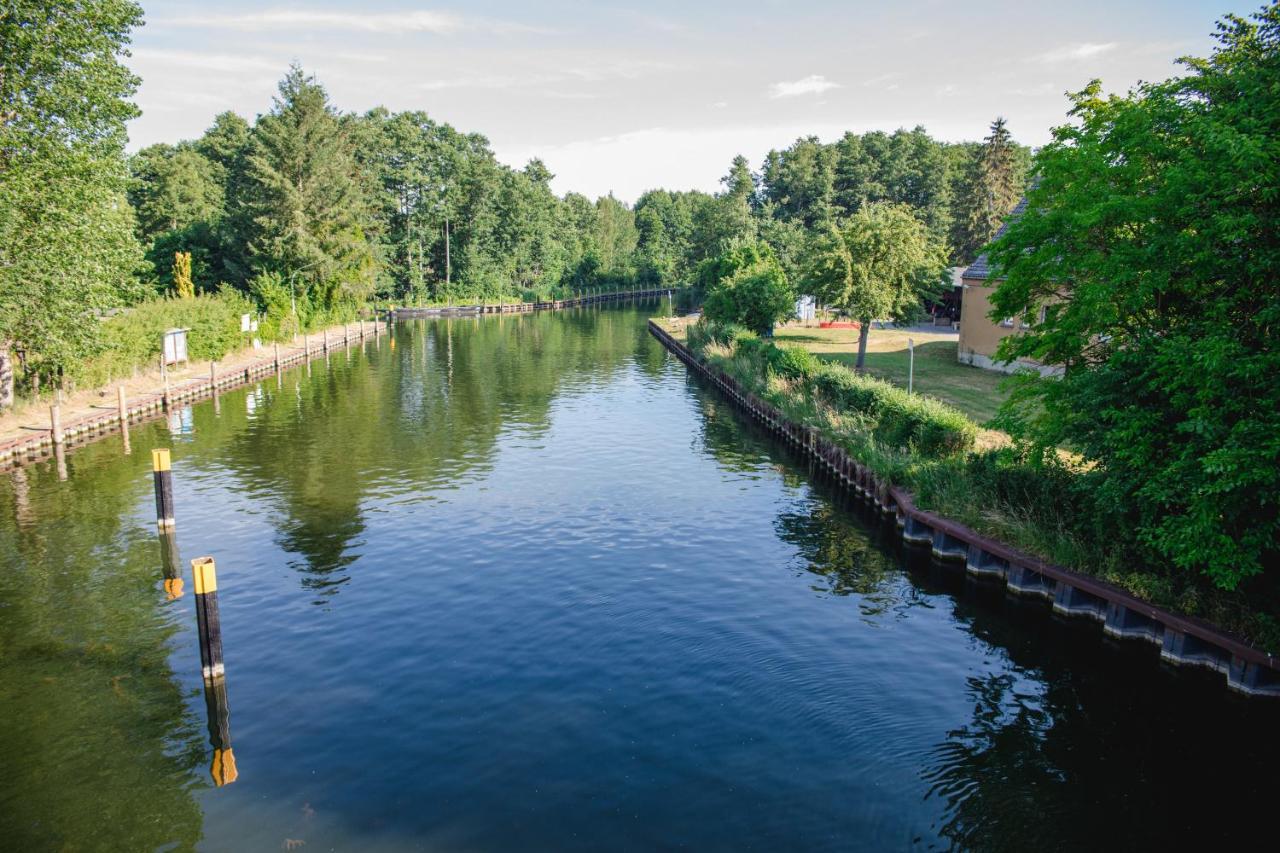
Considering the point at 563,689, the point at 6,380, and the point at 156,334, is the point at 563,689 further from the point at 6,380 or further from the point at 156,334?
the point at 156,334

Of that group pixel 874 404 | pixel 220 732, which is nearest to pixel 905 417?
pixel 874 404

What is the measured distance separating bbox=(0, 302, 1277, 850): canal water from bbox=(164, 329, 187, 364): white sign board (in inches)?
816

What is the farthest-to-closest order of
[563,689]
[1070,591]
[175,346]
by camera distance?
1. [175,346]
2. [1070,591]
3. [563,689]

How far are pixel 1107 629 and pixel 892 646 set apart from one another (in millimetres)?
4628

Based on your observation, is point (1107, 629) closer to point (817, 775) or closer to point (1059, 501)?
point (1059, 501)

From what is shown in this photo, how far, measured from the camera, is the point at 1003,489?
22.8 metres

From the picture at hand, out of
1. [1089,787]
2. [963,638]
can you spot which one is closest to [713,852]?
[1089,787]

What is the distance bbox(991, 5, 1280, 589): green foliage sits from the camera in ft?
46.8

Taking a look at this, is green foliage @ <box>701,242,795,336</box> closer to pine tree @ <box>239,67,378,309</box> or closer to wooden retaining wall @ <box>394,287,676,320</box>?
pine tree @ <box>239,67,378,309</box>

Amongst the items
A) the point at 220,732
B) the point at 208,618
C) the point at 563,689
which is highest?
the point at 208,618

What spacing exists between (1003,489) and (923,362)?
28774 mm

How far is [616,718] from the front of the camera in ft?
49.6

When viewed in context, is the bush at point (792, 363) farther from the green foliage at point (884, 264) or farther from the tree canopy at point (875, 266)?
the green foliage at point (884, 264)

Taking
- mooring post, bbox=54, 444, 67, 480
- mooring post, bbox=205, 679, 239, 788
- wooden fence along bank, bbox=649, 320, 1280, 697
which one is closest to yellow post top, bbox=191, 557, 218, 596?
mooring post, bbox=205, 679, 239, 788
